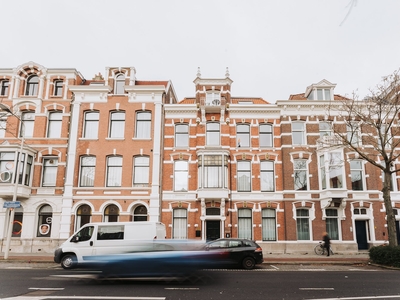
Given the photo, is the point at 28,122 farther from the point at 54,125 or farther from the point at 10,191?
the point at 10,191

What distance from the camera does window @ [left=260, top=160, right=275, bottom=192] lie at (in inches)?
1014

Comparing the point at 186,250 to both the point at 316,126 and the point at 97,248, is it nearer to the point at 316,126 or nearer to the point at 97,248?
the point at 97,248

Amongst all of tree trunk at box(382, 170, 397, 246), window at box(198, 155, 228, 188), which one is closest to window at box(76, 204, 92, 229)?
window at box(198, 155, 228, 188)

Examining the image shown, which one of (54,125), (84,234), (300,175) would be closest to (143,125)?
(54,125)

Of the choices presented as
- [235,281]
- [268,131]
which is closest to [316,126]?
[268,131]

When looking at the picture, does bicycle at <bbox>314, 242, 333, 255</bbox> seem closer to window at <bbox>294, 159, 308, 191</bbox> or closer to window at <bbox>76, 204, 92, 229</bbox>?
window at <bbox>294, 159, 308, 191</bbox>

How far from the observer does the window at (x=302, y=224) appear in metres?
24.7

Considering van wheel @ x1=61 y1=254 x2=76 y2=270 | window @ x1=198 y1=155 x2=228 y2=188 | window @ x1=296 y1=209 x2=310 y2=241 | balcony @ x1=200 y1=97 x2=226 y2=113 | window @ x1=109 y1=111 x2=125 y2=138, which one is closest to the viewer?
van wheel @ x1=61 y1=254 x2=76 y2=270

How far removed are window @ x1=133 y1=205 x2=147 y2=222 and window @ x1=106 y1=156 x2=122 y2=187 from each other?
246 cm

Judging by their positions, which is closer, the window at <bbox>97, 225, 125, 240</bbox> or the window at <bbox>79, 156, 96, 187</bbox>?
the window at <bbox>97, 225, 125, 240</bbox>

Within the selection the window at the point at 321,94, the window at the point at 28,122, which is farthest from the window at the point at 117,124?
the window at the point at 321,94

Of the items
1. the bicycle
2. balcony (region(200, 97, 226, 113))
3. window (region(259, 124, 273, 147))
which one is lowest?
the bicycle

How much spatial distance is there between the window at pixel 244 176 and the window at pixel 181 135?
15.4 ft

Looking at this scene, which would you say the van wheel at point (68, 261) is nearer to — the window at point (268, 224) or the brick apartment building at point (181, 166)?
the brick apartment building at point (181, 166)
